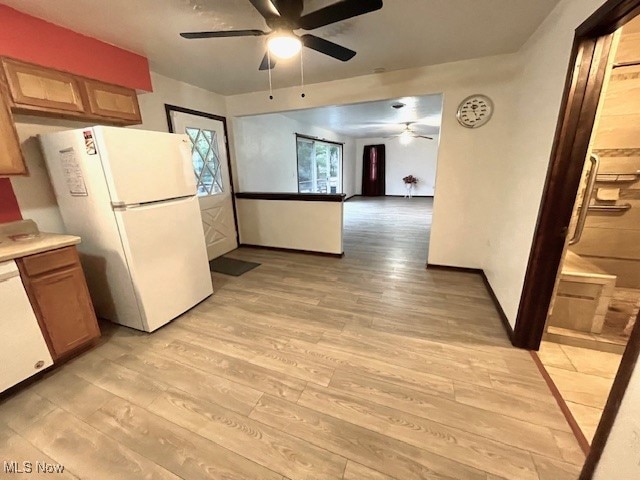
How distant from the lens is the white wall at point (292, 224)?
3.63 metres

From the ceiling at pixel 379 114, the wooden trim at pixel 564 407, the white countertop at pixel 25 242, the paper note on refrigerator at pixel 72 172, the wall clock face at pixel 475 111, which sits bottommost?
the wooden trim at pixel 564 407

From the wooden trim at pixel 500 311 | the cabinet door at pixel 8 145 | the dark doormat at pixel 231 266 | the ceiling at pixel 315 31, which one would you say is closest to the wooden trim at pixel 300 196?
the dark doormat at pixel 231 266

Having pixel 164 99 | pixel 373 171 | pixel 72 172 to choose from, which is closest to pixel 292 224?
pixel 164 99

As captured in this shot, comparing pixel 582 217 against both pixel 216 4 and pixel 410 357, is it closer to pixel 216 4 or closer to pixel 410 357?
pixel 410 357

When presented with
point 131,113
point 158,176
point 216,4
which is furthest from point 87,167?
point 216,4

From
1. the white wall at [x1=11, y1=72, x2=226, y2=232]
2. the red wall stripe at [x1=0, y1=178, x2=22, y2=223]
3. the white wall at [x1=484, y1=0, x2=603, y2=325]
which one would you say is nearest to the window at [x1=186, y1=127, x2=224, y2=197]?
the white wall at [x1=11, y1=72, x2=226, y2=232]

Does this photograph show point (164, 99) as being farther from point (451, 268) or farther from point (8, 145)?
point (451, 268)

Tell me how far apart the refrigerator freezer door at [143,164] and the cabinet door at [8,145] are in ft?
1.68

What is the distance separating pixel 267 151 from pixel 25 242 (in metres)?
3.55

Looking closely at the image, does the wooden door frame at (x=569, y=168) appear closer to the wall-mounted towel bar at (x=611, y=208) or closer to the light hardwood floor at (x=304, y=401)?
the light hardwood floor at (x=304, y=401)

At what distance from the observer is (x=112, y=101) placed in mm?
2152

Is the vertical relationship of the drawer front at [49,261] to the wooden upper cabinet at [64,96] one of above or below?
below

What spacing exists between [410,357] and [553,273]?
108 cm

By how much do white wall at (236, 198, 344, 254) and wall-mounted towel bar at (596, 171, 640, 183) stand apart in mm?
2535
